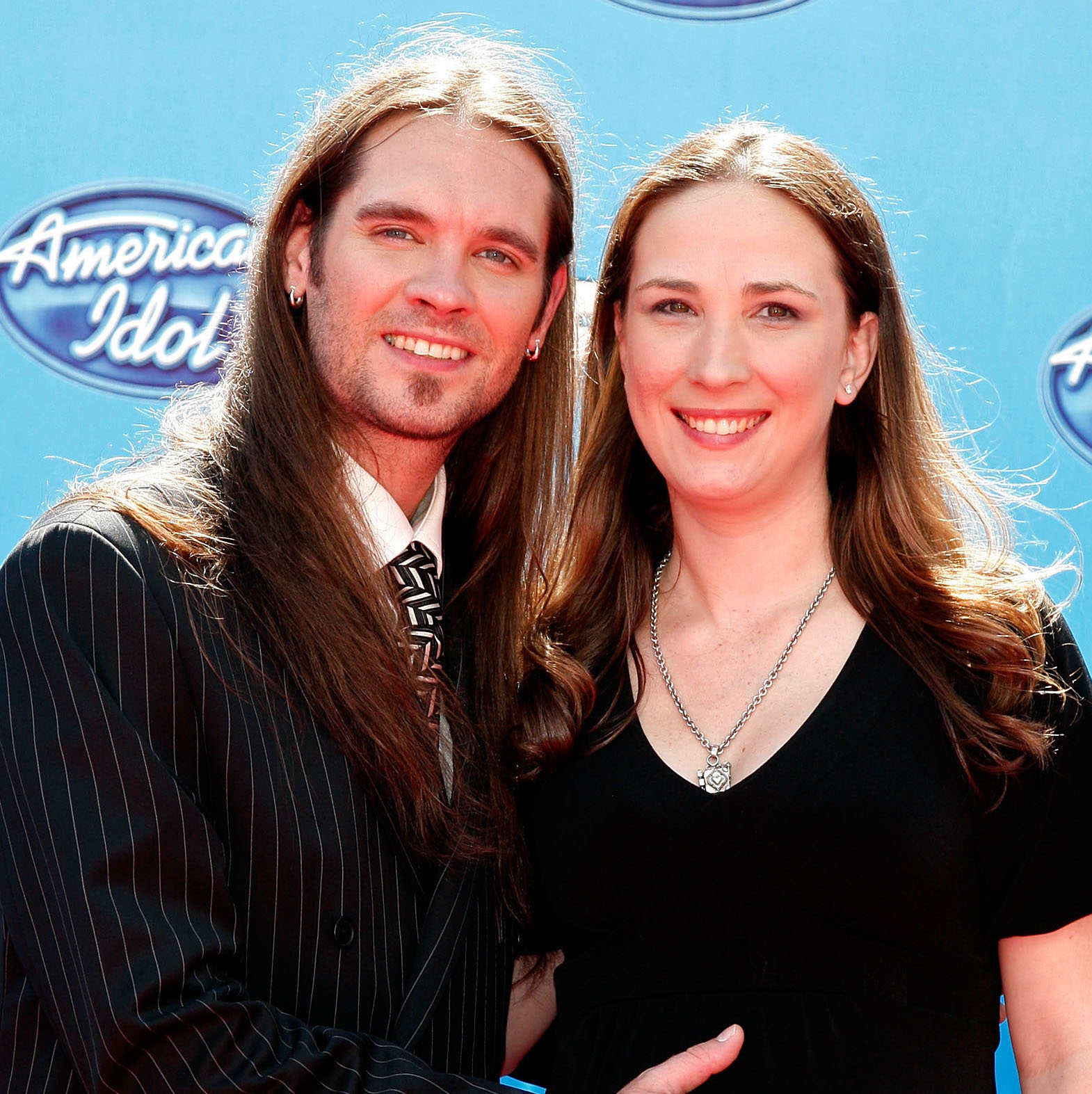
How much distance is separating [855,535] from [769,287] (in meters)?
0.43

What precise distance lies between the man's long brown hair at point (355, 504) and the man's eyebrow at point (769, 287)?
50 cm

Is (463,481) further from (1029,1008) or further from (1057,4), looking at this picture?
(1057,4)

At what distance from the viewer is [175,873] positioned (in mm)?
1702

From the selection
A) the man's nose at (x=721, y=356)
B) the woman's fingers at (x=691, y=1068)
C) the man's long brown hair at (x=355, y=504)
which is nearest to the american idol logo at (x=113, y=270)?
the man's long brown hair at (x=355, y=504)

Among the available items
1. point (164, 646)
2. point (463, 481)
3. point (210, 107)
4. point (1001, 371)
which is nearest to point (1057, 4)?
point (1001, 371)

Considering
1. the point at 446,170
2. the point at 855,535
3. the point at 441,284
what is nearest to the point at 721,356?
the point at 855,535

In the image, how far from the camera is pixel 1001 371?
9.83 ft

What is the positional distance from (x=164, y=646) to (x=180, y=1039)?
0.49m

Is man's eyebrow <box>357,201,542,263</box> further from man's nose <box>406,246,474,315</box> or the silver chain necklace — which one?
the silver chain necklace

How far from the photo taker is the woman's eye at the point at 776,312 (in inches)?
81.4

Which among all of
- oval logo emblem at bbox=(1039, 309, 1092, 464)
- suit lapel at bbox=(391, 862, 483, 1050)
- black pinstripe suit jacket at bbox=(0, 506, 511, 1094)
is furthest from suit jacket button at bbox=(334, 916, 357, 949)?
oval logo emblem at bbox=(1039, 309, 1092, 464)

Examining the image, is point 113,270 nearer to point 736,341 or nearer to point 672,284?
point 672,284

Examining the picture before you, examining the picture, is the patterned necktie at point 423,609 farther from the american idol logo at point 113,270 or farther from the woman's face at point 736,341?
the american idol logo at point 113,270

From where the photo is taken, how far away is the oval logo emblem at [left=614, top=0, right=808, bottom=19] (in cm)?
306
